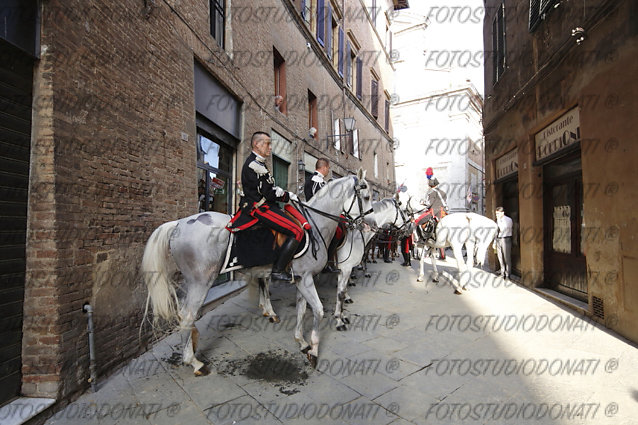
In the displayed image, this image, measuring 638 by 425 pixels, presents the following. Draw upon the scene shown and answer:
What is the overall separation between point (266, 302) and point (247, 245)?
2066 mm

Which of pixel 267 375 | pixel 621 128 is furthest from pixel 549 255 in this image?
pixel 267 375

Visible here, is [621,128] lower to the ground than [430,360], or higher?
higher

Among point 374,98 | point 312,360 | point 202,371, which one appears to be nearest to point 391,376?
point 312,360

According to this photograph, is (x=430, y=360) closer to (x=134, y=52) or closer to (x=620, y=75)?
(x=620, y=75)

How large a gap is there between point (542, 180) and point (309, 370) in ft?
22.1

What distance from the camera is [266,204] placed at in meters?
3.79

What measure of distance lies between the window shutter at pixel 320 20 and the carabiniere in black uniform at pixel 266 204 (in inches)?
466

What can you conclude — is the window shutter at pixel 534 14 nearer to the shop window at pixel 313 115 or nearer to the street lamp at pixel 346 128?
the street lamp at pixel 346 128

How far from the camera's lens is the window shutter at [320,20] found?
13461 millimetres

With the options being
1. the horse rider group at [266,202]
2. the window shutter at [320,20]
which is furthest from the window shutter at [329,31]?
the horse rider group at [266,202]

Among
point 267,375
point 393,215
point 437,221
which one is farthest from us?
point 437,221

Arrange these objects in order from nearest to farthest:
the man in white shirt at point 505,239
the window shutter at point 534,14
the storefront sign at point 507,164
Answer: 1. the window shutter at point 534,14
2. the storefront sign at point 507,164
3. the man in white shirt at point 505,239

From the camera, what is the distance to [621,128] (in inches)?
169

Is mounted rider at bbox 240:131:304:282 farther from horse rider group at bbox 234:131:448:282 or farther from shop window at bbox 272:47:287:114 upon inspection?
shop window at bbox 272:47:287:114
